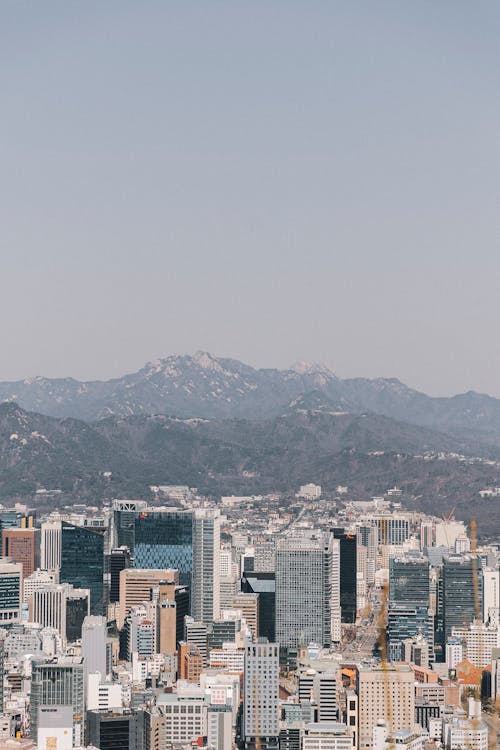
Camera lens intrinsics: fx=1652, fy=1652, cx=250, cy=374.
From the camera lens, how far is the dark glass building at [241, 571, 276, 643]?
80.6ft

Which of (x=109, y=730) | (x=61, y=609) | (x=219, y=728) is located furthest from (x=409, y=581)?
(x=109, y=730)

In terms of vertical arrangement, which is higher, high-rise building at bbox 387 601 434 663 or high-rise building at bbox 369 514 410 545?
high-rise building at bbox 369 514 410 545

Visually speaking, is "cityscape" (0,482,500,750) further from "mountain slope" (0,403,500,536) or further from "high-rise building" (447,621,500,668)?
"mountain slope" (0,403,500,536)

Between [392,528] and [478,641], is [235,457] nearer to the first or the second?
[392,528]

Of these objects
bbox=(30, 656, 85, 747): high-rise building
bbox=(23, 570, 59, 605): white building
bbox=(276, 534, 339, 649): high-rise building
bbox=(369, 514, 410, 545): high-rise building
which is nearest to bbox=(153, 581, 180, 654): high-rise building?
bbox=(276, 534, 339, 649): high-rise building

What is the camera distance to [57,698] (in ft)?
51.8

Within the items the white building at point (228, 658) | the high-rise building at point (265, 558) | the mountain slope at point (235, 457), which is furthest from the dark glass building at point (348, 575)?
the mountain slope at point (235, 457)

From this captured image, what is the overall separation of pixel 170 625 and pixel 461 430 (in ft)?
132

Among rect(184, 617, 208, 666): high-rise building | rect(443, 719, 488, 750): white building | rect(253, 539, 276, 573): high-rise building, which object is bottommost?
rect(443, 719, 488, 750): white building

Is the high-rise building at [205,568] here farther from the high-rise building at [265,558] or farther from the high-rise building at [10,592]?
the high-rise building at [10,592]

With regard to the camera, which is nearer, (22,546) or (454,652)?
(454,652)

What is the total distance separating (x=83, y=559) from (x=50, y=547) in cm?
179

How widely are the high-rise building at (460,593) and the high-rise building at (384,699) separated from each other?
18.3 feet

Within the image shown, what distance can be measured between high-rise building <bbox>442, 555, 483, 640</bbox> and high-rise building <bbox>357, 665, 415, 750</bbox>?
558 centimetres
